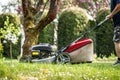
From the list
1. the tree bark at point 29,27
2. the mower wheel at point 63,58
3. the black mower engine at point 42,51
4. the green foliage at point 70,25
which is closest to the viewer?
the mower wheel at point 63,58

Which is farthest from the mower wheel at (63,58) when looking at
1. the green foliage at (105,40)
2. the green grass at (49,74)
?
the green foliage at (105,40)

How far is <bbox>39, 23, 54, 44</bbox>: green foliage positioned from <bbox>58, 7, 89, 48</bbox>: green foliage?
5.60 ft

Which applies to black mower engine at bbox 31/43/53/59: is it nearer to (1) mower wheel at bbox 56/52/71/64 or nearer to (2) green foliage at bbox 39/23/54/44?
(1) mower wheel at bbox 56/52/71/64

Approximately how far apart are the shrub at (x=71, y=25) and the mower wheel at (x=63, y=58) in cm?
684

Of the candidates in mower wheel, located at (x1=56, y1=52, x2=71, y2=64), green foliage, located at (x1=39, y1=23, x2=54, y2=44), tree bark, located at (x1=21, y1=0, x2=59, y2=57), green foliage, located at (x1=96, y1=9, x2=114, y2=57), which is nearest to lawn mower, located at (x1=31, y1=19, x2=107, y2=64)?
mower wheel, located at (x1=56, y1=52, x2=71, y2=64)

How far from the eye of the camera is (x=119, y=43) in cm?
858

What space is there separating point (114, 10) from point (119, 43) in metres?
0.66

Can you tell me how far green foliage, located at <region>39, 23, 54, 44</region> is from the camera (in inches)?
731

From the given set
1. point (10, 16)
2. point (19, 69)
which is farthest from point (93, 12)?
point (19, 69)

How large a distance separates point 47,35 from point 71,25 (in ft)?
7.16

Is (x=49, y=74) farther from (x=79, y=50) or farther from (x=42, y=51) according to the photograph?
(x=42, y=51)

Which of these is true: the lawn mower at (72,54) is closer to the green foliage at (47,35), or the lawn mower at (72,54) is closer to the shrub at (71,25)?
the shrub at (71,25)

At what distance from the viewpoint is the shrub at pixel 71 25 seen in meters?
16.8

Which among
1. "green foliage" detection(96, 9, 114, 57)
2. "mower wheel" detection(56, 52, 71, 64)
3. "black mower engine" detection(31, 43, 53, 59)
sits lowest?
"mower wheel" detection(56, 52, 71, 64)
